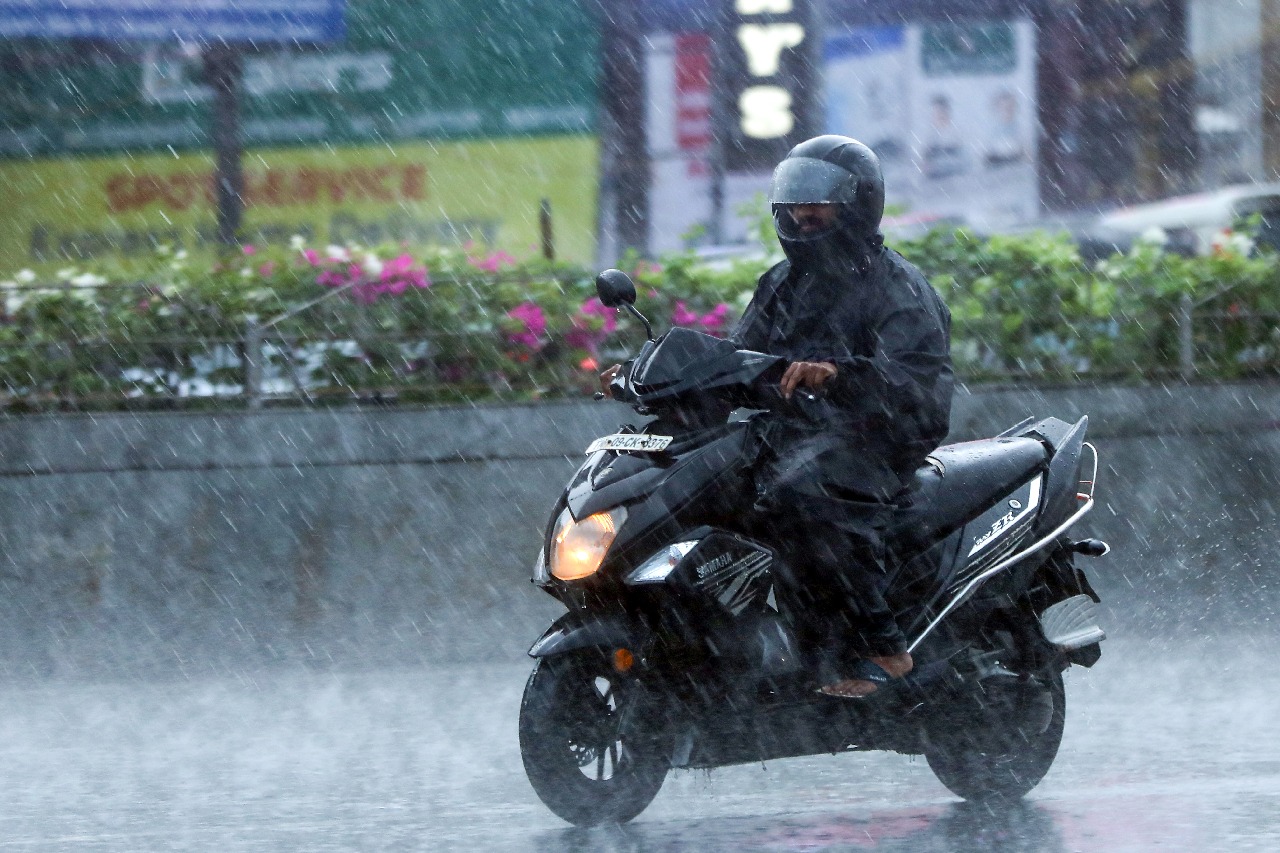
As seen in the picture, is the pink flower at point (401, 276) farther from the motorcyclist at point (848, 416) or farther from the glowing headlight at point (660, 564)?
the glowing headlight at point (660, 564)

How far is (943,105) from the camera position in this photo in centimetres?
2289

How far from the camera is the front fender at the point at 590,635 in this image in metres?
4.92

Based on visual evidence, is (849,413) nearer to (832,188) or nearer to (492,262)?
(832,188)

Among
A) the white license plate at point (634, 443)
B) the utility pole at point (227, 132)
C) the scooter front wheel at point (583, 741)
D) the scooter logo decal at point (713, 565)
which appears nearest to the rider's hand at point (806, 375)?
the white license plate at point (634, 443)

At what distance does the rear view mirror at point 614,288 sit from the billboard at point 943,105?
1736 cm

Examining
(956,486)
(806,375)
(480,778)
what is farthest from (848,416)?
(480,778)

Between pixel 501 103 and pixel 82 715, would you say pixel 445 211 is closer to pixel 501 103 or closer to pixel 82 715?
pixel 501 103

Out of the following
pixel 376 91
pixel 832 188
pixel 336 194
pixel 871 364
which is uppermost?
pixel 832 188

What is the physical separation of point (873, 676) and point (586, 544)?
32.4 inches

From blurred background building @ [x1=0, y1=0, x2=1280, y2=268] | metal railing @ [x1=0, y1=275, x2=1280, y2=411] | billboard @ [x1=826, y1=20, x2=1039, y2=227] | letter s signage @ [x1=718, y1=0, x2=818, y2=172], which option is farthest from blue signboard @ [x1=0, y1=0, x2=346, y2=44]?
billboard @ [x1=826, y1=20, x2=1039, y2=227]

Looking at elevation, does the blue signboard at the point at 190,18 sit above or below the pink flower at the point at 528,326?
above

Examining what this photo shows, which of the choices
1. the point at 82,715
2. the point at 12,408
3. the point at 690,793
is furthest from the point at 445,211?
the point at 690,793

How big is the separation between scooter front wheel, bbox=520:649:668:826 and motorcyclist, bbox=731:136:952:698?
51 centimetres

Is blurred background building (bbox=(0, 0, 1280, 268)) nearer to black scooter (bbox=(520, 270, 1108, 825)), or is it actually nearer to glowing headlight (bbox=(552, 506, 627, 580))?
black scooter (bbox=(520, 270, 1108, 825))
